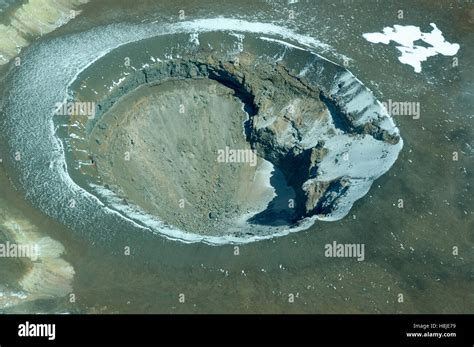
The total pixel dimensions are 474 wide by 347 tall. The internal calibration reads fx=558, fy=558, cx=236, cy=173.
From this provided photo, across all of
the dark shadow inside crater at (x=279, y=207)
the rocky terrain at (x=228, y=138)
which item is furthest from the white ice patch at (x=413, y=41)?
the dark shadow inside crater at (x=279, y=207)

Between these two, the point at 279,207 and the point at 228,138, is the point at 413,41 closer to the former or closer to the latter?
the point at 228,138

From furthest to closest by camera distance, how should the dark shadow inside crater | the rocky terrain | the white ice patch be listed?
the white ice patch < the dark shadow inside crater < the rocky terrain

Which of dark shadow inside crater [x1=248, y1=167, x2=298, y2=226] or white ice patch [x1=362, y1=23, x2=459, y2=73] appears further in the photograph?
white ice patch [x1=362, y1=23, x2=459, y2=73]

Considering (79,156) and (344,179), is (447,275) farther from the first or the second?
(79,156)

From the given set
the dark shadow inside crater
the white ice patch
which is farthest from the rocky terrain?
the white ice patch

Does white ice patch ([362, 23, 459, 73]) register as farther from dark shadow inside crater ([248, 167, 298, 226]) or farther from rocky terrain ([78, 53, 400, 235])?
dark shadow inside crater ([248, 167, 298, 226])

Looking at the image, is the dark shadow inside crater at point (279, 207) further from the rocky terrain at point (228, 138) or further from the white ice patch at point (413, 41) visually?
the white ice patch at point (413, 41)

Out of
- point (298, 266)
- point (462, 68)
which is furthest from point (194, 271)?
point (462, 68)
